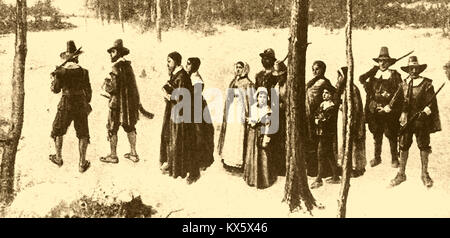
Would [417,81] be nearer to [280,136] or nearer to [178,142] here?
[280,136]

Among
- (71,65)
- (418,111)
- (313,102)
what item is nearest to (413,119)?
(418,111)

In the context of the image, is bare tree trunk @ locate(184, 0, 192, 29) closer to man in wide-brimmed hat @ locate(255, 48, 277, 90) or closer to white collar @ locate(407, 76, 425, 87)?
man in wide-brimmed hat @ locate(255, 48, 277, 90)

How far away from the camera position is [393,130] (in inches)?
328

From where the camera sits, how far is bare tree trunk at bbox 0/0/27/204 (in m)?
8.34

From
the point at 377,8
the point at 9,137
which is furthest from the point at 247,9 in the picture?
the point at 9,137

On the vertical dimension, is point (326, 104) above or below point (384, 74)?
below

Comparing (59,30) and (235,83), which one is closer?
(235,83)

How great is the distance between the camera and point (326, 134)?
8133 mm

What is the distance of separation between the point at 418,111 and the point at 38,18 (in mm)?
5677

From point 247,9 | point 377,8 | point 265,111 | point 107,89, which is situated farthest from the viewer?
point 247,9

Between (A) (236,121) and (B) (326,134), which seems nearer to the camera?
(B) (326,134)

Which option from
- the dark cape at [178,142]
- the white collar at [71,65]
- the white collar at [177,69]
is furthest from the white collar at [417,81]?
the white collar at [71,65]
